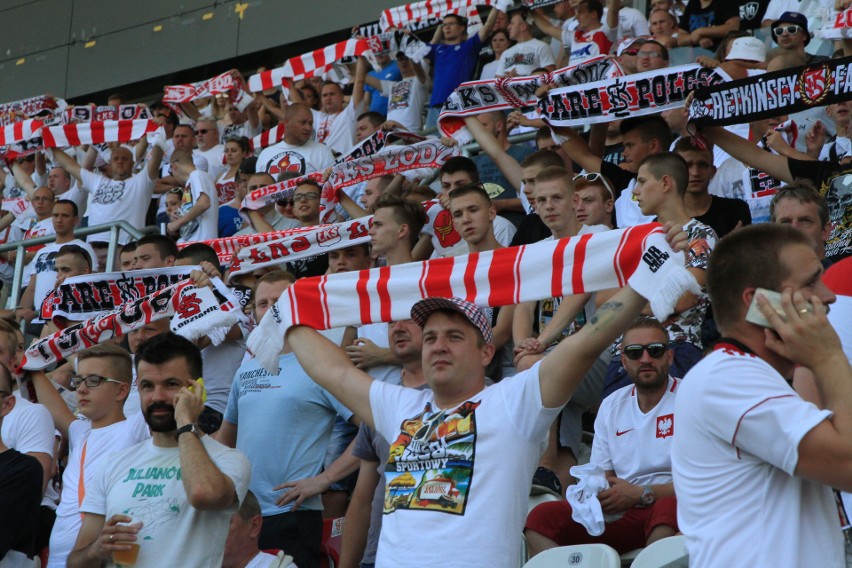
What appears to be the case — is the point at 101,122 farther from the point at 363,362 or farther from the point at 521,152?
the point at 363,362

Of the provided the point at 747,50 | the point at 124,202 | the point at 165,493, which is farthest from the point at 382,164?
the point at 165,493

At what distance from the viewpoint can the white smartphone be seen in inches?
112

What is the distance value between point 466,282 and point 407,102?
793cm

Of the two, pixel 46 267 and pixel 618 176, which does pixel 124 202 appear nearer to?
pixel 46 267

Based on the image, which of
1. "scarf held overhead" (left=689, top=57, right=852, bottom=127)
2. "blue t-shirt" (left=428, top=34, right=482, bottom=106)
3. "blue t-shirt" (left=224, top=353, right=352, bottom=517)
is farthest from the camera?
"blue t-shirt" (left=428, top=34, right=482, bottom=106)

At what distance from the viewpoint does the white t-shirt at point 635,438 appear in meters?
5.32

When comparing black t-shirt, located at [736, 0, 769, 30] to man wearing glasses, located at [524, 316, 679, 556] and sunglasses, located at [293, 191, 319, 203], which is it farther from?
man wearing glasses, located at [524, 316, 679, 556]

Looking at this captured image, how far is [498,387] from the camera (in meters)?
4.14

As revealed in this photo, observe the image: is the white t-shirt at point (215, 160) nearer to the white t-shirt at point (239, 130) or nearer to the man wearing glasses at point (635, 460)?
the white t-shirt at point (239, 130)

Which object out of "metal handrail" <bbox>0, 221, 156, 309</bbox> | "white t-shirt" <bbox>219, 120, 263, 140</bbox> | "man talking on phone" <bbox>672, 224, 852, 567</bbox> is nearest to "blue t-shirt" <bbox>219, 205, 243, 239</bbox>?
"metal handrail" <bbox>0, 221, 156, 309</bbox>

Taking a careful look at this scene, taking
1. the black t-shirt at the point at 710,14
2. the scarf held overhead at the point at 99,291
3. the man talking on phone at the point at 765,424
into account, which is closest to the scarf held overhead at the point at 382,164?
the scarf held overhead at the point at 99,291

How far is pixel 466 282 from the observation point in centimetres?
473

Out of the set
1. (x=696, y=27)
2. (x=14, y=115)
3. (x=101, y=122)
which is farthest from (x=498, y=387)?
(x=14, y=115)

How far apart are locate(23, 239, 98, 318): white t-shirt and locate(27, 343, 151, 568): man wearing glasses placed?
376cm
